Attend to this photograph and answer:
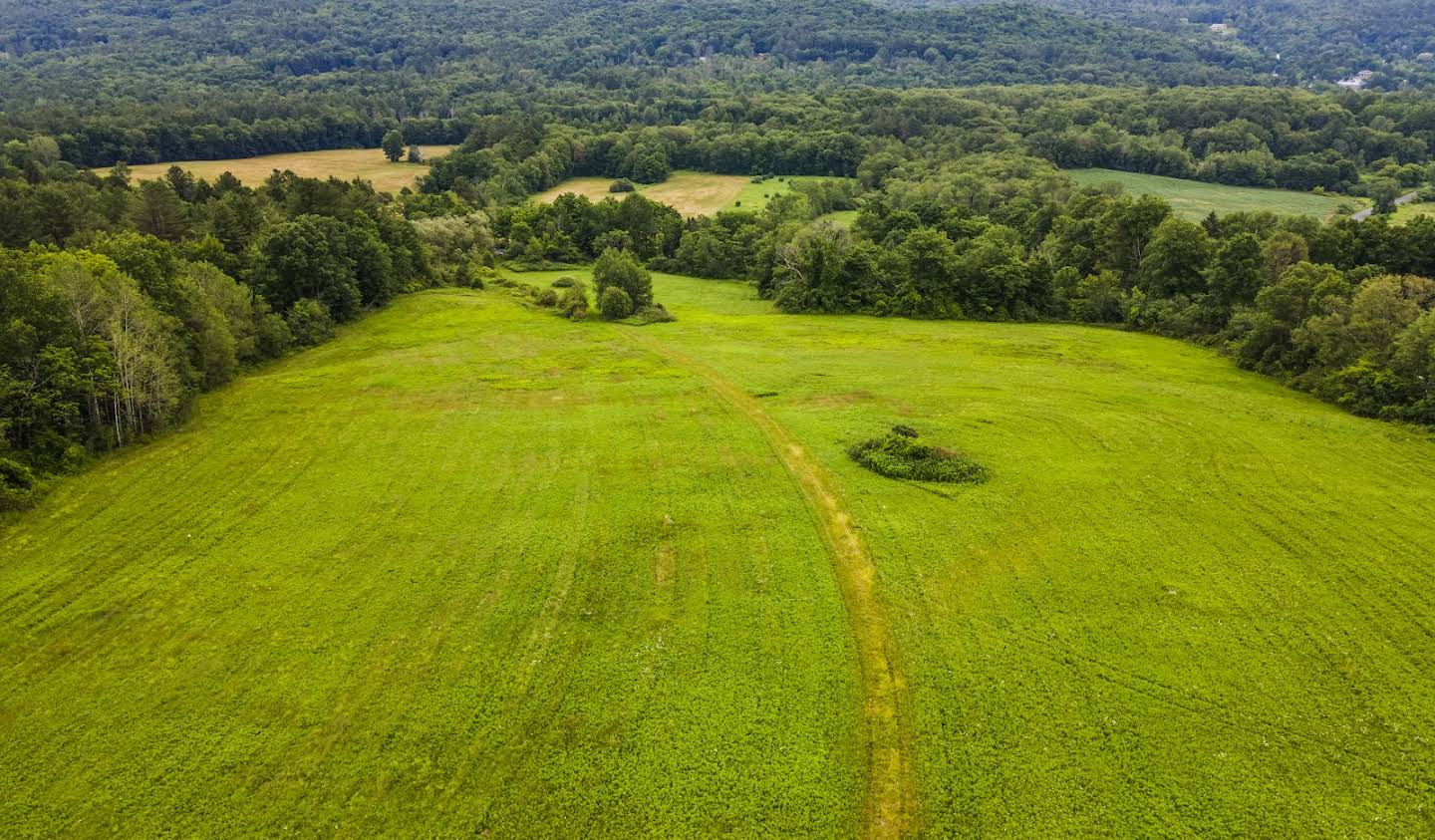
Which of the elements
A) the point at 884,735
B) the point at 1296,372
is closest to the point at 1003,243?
the point at 1296,372

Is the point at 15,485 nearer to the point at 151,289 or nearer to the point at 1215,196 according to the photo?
the point at 151,289

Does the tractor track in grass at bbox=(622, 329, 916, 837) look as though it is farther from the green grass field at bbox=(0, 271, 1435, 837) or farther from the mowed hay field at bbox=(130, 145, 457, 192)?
the mowed hay field at bbox=(130, 145, 457, 192)

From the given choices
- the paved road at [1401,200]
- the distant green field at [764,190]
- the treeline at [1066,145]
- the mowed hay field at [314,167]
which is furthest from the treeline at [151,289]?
the paved road at [1401,200]

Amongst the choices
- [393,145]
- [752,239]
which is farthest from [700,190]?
[393,145]

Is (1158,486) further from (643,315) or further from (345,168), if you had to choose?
(345,168)

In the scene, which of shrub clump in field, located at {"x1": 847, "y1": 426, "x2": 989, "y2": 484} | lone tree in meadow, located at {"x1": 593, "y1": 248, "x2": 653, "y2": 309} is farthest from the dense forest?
shrub clump in field, located at {"x1": 847, "y1": 426, "x2": 989, "y2": 484}
